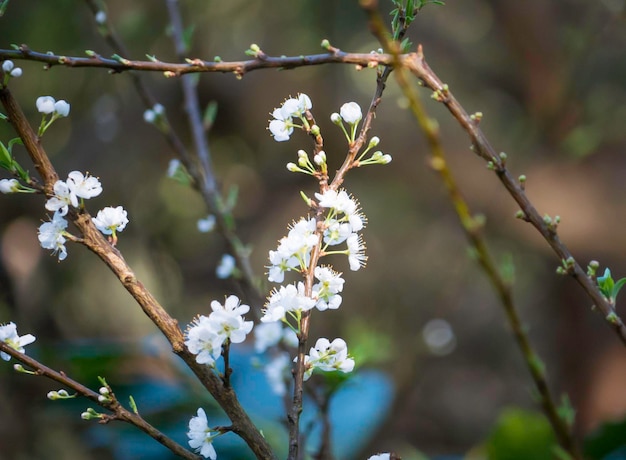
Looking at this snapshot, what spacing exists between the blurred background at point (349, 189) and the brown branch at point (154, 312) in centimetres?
69

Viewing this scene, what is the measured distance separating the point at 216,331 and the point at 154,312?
0.06m

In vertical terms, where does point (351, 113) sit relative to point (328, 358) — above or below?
above

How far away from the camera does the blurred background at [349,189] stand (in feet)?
4.89

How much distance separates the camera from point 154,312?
0.53 meters

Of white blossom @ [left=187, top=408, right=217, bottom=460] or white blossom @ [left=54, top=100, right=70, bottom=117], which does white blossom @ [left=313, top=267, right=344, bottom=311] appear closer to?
white blossom @ [left=187, top=408, right=217, bottom=460]

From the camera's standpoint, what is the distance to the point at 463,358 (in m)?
3.93

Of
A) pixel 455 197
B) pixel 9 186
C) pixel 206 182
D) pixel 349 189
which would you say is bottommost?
pixel 455 197

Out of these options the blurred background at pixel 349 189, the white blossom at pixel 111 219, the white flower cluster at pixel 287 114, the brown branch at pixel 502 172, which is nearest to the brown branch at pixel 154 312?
the white blossom at pixel 111 219

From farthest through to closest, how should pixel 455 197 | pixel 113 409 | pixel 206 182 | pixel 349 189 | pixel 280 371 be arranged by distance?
→ pixel 349 189 → pixel 206 182 → pixel 280 371 → pixel 113 409 → pixel 455 197

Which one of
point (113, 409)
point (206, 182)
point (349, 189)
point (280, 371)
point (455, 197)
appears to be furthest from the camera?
point (349, 189)

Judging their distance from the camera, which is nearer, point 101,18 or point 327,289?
point 327,289

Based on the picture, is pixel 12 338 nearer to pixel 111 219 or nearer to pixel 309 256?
pixel 111 219

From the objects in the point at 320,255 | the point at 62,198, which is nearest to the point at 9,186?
the point at 62,198

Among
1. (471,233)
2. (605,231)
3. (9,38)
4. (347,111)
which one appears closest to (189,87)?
(347,111)
